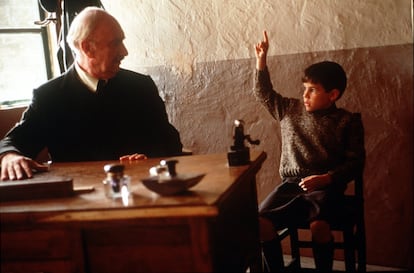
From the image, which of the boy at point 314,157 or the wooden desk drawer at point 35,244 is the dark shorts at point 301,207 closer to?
the boy at point 314,157

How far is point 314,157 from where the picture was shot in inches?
108

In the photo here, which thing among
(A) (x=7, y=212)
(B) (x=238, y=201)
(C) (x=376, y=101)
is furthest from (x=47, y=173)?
(C) (x=376, y=101)

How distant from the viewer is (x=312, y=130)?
276 centimetres

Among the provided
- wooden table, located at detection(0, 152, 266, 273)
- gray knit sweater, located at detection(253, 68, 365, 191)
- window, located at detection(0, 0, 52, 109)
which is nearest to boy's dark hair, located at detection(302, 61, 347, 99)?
gray knit sweater, located at detection(253, 68, 365, 191)

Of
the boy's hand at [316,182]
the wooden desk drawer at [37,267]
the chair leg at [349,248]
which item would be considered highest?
the wooden desk drawer at [37,267]

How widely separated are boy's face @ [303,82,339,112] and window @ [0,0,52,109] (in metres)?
2.29

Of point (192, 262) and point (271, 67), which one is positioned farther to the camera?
point (271, 67)

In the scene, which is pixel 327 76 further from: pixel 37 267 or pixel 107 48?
pixel 37 267

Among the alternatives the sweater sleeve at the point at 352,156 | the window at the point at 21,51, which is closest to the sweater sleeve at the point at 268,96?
the sweater sleeve at the point at 352,156

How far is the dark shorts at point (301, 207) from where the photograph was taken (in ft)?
8.29

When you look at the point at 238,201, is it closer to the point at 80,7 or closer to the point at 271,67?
the point at 271,67

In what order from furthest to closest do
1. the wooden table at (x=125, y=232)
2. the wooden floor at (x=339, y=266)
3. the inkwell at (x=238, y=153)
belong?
the wooden floor at (x=339, y=266) → the inkwell at (x=238, y=153) → the wooden table at (x=125, y=232)

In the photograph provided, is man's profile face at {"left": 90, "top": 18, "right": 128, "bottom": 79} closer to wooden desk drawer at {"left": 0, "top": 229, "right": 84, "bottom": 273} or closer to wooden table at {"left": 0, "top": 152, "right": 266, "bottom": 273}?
wooden table at {"left": 0, "top": 152, "right": 266, "bottom": 273}

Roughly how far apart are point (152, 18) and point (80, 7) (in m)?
0.49
